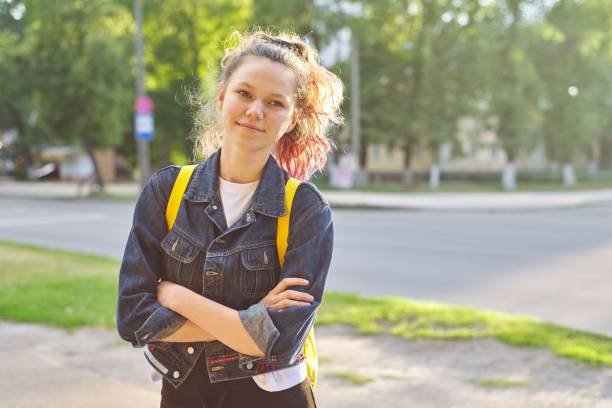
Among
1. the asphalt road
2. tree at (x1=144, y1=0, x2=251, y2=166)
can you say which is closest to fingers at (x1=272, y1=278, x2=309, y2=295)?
the asphalt road

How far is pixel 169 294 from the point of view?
1832mm

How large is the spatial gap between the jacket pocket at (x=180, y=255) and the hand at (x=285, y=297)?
226 millimetres

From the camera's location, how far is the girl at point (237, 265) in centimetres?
180

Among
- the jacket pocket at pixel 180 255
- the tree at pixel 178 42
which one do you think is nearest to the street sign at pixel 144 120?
the tree at pixel 178 42

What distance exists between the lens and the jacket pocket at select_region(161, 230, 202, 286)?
Result: 183cm

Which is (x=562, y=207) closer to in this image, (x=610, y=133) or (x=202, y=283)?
(x=202, y=283)

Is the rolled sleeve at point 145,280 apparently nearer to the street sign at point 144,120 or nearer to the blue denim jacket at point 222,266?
the blue denim jacket at point 222,266

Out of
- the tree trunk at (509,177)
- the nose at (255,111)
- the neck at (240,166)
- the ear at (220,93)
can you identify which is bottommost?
the tree trunk at (509,177)

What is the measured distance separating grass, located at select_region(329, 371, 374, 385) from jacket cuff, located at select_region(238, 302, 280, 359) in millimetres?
2633

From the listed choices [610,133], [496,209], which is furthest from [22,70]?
[610,133]

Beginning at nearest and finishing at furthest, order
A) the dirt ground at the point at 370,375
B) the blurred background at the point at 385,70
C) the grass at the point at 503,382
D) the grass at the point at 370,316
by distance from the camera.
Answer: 1. the dirt ground at the point at 370,375
2. the grass at the point at 503,382
3. the grass at the point at 370,316
4. the blurred background at the point at 385,70

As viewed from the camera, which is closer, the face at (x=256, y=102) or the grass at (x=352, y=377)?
the face at (x=256, y=102)

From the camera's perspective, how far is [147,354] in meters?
1.97

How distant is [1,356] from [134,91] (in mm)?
28556
